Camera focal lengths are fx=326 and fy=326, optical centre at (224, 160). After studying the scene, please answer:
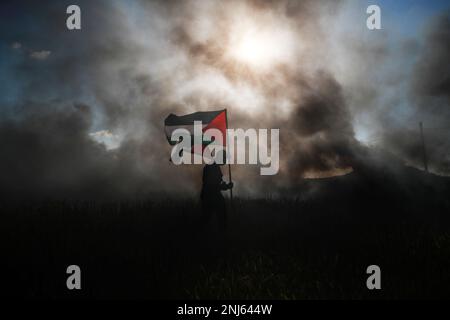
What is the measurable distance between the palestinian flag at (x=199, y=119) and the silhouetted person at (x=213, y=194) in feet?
3.29

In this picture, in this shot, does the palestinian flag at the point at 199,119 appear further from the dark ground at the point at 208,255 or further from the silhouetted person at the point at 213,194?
the dark ground at the point at 208,255

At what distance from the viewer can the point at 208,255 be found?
6.72 m

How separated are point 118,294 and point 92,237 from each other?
2.63 meters

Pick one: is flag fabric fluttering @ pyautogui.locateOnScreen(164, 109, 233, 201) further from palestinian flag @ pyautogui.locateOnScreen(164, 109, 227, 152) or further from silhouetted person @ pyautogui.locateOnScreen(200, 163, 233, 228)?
silhouetted person @ pyautogui.locateOnScreen(200, 163, 233, 228)

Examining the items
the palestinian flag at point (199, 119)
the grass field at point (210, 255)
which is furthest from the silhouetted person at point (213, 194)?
the palestinian flag at point (199, 119)

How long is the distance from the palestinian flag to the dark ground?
250 cm

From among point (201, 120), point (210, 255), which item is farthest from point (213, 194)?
point (201, 120)

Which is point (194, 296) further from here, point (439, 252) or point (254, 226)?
point (439, 252)

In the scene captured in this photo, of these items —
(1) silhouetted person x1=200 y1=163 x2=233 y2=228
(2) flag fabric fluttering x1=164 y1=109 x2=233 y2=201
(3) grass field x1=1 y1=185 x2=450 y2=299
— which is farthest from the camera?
(2) flag fabric fluttering x1=164 y1=109 x2=233 y2=201

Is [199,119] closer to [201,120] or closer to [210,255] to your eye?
[201,120]

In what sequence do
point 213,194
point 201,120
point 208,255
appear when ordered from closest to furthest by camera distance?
point 208,255 < point 213,194 < point 201,120

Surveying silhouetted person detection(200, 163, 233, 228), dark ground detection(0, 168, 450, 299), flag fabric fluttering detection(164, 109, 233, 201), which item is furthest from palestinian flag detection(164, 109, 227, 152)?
dark ground detection(0, 168, 450, 299)

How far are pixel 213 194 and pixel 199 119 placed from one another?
223 cm

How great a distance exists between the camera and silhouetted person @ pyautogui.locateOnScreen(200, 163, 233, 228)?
789 centimetres
